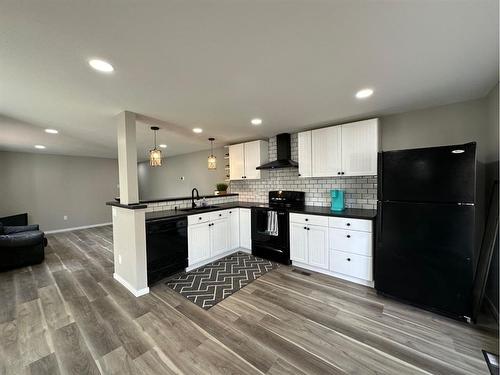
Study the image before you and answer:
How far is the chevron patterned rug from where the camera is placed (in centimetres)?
250

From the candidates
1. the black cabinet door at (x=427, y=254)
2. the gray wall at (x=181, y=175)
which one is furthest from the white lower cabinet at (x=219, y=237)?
the black cabinet door at (x=427, y=254)

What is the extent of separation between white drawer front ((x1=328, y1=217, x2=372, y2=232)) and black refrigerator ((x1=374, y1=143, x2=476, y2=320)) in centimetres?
17

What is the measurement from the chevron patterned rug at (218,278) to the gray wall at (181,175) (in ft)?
9.31

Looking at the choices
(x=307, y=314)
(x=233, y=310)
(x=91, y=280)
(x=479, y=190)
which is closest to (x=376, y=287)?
(x=307, y=314)

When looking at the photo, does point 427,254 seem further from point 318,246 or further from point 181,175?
point 181,175

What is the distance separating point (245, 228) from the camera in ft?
12.9

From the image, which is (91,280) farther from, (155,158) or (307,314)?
(307,314)

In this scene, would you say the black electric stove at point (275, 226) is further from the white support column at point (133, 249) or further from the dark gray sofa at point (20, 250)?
the dark gray sofa at point (20, 250)

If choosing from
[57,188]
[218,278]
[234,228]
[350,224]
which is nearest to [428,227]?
[350,224]

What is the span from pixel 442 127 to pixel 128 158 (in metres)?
4.19

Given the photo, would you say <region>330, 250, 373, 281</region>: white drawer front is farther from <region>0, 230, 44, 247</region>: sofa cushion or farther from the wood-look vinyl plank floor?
<region>0, 230, 44, 247</region>: sofa cushion

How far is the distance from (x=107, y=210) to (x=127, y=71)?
Answer: 6942mm

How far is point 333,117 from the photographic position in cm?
296

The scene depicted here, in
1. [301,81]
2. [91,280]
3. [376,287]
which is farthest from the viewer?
[91,280]
